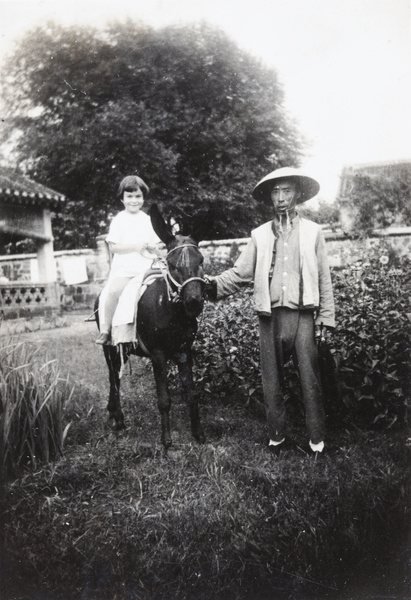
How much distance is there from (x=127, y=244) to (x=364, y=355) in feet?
7.44

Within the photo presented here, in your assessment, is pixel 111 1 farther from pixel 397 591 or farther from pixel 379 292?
pixel 397 591

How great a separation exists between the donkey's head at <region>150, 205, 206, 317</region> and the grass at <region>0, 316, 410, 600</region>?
47.7 inches

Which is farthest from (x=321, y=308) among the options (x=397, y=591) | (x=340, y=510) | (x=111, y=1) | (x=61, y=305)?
(x=61, y=305)

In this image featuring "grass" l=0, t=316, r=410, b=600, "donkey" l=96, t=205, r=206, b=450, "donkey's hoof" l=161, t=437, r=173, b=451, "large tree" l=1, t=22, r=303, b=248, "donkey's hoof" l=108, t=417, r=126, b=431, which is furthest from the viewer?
"large tree" l=1, t=22, r=303, b=248

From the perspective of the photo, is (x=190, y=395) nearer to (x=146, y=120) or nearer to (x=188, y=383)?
(x=188, y=383)

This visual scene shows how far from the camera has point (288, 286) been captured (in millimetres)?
3342

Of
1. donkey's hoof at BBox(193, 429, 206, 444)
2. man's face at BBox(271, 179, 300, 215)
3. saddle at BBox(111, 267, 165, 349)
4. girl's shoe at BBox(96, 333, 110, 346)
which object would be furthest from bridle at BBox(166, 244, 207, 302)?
donkey's hoof at BBox(193, 429, 206, 444)

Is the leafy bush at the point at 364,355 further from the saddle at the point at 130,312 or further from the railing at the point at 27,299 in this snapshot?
the railing at the point at 27,299

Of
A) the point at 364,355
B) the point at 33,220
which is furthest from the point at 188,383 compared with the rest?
the point at 33,220

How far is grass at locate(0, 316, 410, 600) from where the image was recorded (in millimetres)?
2400

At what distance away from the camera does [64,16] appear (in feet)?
12.8

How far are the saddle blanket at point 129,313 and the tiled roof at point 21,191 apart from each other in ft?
11.2

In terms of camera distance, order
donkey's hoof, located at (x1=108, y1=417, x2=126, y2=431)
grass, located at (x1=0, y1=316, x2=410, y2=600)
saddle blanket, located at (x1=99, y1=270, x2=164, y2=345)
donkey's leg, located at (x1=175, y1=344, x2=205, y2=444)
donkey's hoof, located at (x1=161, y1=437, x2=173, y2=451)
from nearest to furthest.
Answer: grass, located at (x1=0, y1=316, x2=410, y2=600) → donkey's hoof, located at (x1=161, y1=437, x2=173, y2=451) → donkey's leg, located at (x1=175, y1=344, x2=205, y2=444) → saddle blanket, located at (x1=99, y1=270, x2=164, y2=345) → donkey's hoof, located at (x1=108, y1=417, x2=126, y2=431)

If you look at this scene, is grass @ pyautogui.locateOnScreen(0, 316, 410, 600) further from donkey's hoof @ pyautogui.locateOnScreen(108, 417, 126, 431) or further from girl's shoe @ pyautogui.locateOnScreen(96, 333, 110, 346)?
girl's shoe @ pyautogui.locateOnScreen(96, 333, 110, 346)
